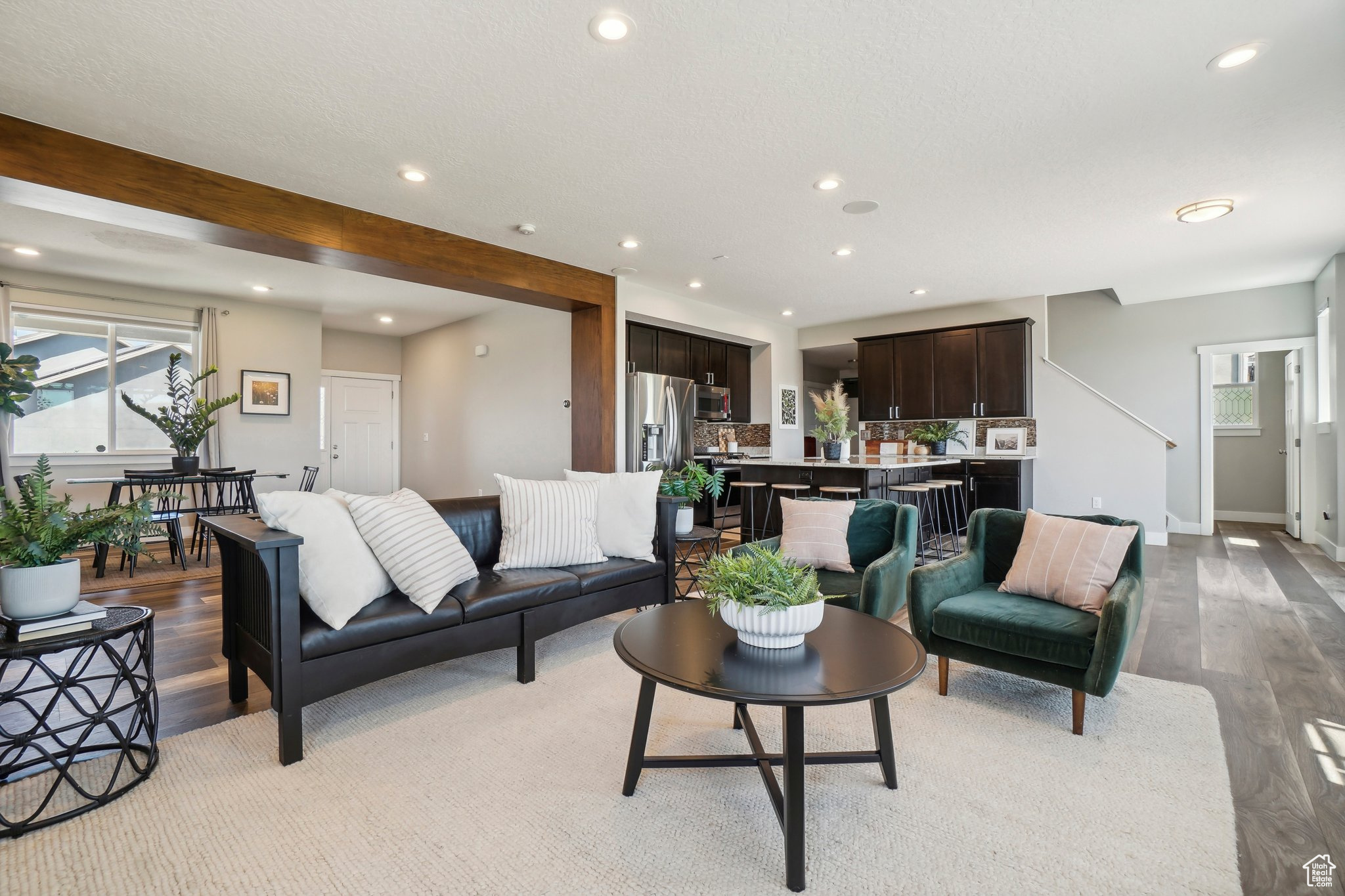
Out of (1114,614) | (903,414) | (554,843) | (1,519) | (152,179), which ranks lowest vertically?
(554,843)

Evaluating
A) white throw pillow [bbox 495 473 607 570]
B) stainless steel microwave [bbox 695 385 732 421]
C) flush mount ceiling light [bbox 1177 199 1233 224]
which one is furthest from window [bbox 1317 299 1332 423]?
white throw pillow [bbox 495 473 607 570]

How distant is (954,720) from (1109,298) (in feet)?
22.1

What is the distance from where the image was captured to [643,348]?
6.74 metres

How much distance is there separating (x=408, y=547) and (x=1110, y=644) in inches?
101

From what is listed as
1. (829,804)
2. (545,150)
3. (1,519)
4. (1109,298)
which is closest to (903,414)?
(1109,298)

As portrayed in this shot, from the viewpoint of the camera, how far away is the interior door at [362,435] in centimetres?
834

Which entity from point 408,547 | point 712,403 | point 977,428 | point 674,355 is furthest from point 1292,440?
point 408,547

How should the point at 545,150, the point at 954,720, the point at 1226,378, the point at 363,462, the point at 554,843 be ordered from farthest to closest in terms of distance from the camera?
the point at 363,462 < the point at 1226,378 < the point at 545,150 < the point at 954,720 < the point at 554,843

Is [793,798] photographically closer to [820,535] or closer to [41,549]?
[820,535]

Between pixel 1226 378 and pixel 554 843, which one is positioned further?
pixel 1226 378

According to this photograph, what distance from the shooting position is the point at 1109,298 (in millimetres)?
7086

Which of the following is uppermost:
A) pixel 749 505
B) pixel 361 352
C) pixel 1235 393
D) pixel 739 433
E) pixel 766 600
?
pixel 361 352

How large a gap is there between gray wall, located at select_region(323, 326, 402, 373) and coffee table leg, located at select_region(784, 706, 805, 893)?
8.45 meters

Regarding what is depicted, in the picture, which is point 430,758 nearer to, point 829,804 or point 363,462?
point 829,804
